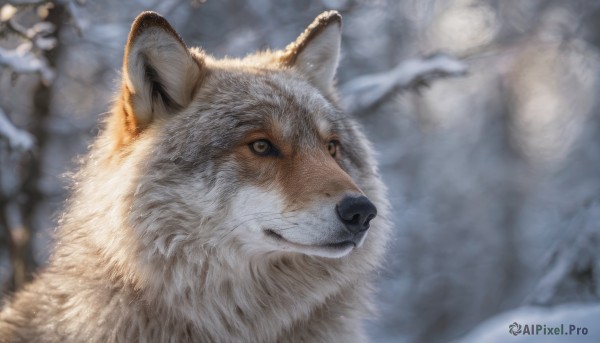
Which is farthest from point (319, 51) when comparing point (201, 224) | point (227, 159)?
point (201, 224)

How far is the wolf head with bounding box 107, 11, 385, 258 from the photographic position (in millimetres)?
3225

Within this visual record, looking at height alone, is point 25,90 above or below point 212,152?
above

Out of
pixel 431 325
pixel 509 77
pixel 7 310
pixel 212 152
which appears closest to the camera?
pixel 212 152

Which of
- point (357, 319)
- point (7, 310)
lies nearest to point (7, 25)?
point (7, 310)

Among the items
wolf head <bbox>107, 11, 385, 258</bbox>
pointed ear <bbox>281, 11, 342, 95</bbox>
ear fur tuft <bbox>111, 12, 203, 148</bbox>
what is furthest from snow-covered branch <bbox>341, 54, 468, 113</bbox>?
ear fur tuft <bbox>111, 12, 203, 148</bbox>

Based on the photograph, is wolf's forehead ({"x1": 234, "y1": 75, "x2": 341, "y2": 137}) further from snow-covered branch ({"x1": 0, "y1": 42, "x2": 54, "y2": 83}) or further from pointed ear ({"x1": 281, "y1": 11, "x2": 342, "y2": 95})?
snow-covered branch ({"x1": 0, "y1": 42, "x2": 54, "y2": 83})

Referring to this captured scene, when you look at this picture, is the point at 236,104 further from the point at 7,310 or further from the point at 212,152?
the point at 7,310

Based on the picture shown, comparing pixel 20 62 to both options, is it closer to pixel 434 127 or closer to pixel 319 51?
pixel 319 51

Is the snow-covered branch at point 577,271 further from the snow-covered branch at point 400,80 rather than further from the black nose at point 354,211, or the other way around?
the black nose at point 354,211

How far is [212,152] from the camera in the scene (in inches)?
138

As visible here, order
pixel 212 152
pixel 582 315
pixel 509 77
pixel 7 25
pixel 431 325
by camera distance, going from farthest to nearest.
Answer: pixel 509 77, pixel 431 325, pixel 7 25, pixel 582 315, pixel 212 152

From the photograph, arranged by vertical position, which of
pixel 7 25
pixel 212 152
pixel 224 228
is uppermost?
pixel 7 25

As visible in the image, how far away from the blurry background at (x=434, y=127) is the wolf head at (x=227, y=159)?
87cm

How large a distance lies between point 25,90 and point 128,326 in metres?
7.86
